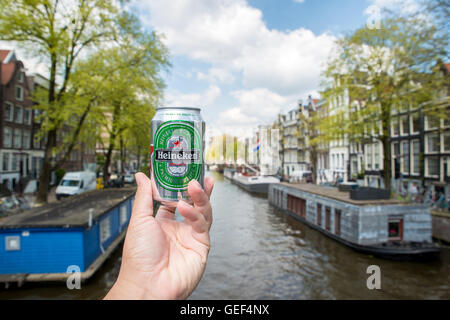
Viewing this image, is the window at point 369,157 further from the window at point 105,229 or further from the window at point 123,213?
the window at point 105,229

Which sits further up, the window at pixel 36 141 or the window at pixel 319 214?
the window at pixel 36 141

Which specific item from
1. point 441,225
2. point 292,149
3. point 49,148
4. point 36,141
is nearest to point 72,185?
point 36,141

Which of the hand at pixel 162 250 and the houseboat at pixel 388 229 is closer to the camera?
the hand at pixel 162 250

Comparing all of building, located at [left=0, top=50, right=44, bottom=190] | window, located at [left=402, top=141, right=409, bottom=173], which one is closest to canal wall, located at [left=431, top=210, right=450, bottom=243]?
window, located at [left=402, top=141, right=409, bottom=173]

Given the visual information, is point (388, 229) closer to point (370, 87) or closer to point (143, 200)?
point (370, 87)

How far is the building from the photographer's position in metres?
4.81

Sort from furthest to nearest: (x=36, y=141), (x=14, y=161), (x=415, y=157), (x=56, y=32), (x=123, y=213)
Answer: (x=415, y=157), (x=14, y=161), (x=36, y=141), (x=123, y=213), (x=56, y=32)

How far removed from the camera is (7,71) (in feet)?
15.0

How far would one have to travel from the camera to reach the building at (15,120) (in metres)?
4.81

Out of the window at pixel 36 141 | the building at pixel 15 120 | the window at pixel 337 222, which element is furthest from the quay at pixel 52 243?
the window at pixel 337 222

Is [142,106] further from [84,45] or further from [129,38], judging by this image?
[84,45]

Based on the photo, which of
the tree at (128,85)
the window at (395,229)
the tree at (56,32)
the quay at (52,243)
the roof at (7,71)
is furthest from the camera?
the window at (395,229)

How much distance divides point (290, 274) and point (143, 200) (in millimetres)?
11058

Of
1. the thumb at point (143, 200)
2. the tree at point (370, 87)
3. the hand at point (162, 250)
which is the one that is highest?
the tree at point (370, 87)
